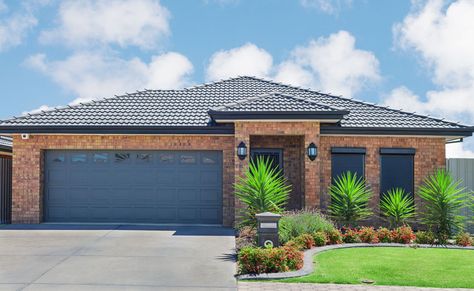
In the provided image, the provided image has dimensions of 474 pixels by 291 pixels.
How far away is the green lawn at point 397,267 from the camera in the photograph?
319 inches

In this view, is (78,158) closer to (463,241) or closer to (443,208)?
(443,208)

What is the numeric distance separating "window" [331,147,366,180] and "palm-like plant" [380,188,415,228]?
1.23 meters

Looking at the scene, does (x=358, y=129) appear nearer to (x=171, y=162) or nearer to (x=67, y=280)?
(x=171, y=162)

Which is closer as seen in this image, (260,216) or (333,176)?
(260,216)

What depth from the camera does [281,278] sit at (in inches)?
319

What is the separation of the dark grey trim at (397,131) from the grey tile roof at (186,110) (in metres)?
0.14

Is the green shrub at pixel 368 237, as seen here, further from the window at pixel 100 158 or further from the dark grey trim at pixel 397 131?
the window at pixel 100 158

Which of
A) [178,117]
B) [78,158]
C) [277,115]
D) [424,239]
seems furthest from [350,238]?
[78,158]

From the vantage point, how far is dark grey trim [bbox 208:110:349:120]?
13.8m

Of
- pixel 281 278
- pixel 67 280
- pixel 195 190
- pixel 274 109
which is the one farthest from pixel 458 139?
pixel 67 280

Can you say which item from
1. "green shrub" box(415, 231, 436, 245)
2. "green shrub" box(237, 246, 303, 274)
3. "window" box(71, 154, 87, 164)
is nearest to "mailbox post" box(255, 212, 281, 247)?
"green shrub" box(237, 246, 303, 274)

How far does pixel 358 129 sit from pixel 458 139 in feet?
12.7

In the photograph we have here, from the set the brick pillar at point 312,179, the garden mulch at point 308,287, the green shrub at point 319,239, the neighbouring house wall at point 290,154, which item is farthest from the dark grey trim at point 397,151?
the garden mulch at point 308,287

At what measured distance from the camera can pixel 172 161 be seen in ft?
50.3
